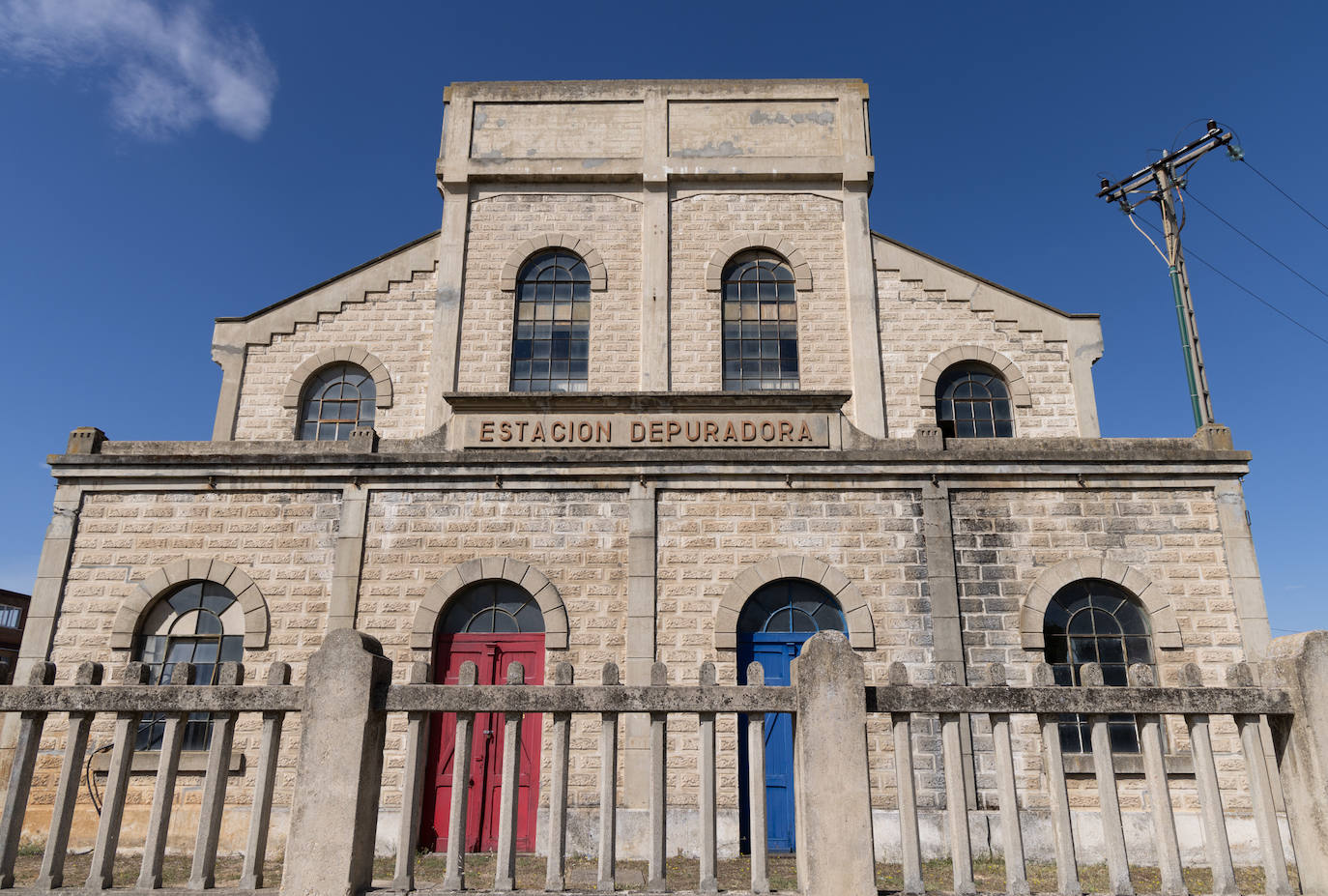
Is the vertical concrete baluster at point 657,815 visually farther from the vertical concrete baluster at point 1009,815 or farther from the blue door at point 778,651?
the blue door at point 778,651

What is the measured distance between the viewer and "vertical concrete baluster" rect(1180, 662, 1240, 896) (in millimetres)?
5355

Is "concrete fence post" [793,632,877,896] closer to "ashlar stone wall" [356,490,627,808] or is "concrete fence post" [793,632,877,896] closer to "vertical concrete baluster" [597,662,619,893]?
"vertical concrete baluster" [597,662,619,893]

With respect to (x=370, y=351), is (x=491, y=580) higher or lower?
lower

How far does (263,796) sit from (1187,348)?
14.9 m

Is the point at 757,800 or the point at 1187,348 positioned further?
the point at 1187,348

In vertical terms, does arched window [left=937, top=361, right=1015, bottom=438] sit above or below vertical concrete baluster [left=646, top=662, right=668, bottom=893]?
above

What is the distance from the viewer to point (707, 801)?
5336 millimetres

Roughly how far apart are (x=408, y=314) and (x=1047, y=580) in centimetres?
999

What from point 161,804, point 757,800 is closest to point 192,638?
point 161,804

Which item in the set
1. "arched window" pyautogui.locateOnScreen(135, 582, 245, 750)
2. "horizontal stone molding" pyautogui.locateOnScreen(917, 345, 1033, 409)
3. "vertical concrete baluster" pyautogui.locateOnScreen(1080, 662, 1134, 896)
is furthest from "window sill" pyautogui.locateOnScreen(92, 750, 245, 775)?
"horizontal stone molding" pyautogui.locateOnScreen(917, 345, 1033, 409)

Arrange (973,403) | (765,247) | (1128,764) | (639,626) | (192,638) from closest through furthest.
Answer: (1128,764) < (639,626) < (192,638) < (973,403) < (765,247)

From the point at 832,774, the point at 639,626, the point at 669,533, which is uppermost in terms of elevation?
the point at 669,533

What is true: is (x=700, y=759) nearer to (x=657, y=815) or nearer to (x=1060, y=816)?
(x=657, y=815)

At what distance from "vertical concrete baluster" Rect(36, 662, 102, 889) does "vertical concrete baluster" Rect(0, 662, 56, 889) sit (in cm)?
19
